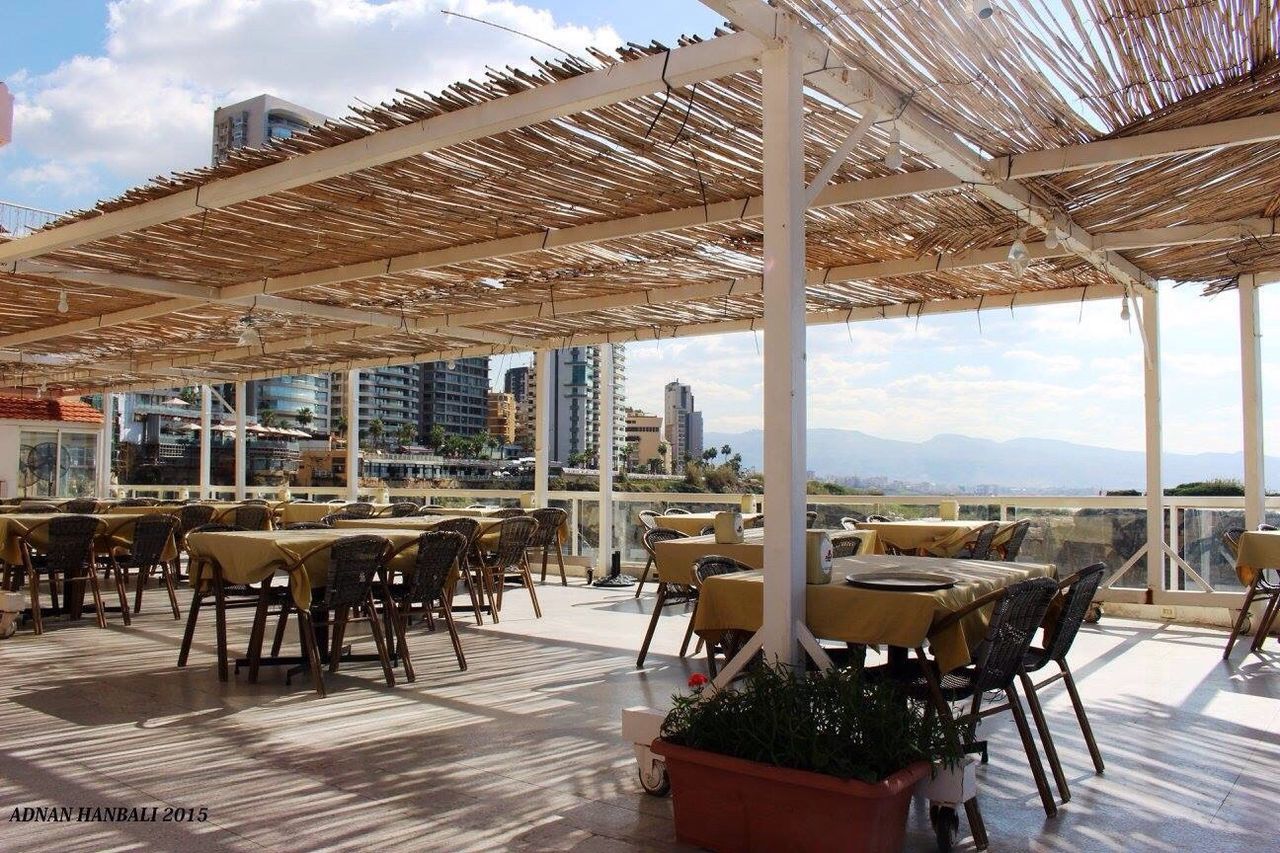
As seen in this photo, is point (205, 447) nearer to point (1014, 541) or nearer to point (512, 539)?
point (512, 539)

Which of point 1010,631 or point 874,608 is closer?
point 1010,631

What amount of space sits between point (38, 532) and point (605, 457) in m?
5.89

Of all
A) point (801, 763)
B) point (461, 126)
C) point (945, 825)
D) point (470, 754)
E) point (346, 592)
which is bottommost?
point (470, 754)

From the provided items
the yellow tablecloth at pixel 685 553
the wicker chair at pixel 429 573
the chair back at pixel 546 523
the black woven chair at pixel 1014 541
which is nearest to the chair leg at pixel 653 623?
the yellow tablecloth at pixel 685 553

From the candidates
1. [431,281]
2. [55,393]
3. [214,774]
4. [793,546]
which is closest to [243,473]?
[55,393]

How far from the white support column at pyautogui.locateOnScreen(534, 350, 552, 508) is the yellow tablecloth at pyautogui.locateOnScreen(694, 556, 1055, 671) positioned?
309 inches

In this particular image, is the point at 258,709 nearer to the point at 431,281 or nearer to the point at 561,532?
the point at 431,281

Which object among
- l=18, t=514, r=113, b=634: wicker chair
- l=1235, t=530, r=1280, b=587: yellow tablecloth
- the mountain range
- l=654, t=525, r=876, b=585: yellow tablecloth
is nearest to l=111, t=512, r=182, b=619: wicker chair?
l=18, t=514, r=113, b=634: wicker chair

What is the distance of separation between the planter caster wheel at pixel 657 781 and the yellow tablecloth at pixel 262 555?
2.60 metres

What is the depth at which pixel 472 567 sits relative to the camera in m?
8.32

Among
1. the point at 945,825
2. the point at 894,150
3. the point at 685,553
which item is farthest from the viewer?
the point at 685,553

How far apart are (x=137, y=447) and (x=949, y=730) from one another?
44117 millimetres

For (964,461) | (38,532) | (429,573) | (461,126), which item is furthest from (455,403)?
(461,126)

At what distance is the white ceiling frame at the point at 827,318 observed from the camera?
864 cm
